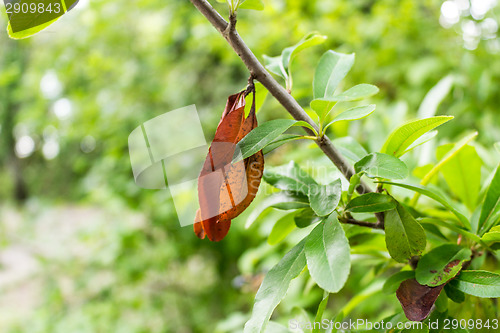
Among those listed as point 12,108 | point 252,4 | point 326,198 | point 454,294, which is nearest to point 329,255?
point 326,198

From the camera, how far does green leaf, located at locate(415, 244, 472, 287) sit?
13.4 inches

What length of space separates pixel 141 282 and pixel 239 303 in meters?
0.52

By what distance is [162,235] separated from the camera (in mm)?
1985

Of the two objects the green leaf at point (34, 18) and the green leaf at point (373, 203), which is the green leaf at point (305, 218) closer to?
the green leaf at point (373, 203)

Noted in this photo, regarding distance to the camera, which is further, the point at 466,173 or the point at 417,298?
the point at 466,173

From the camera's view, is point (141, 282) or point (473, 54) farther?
point (141, 282)

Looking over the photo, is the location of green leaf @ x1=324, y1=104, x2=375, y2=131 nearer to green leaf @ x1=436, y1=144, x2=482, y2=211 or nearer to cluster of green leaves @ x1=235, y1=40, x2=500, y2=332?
cluster of green leaves @ x1=235, y1=40, x2=500, y2=332

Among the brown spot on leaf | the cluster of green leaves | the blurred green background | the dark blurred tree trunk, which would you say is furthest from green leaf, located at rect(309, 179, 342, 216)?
the dark blurred tree trunk

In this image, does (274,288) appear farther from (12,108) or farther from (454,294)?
(12,108)

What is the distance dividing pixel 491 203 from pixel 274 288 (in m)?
0.27

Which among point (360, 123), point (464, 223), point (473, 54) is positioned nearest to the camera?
point (464, 223)

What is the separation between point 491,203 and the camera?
40 cm

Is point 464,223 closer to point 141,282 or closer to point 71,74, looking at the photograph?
point 141,282

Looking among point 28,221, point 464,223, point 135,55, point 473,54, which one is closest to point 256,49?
point 473,54
